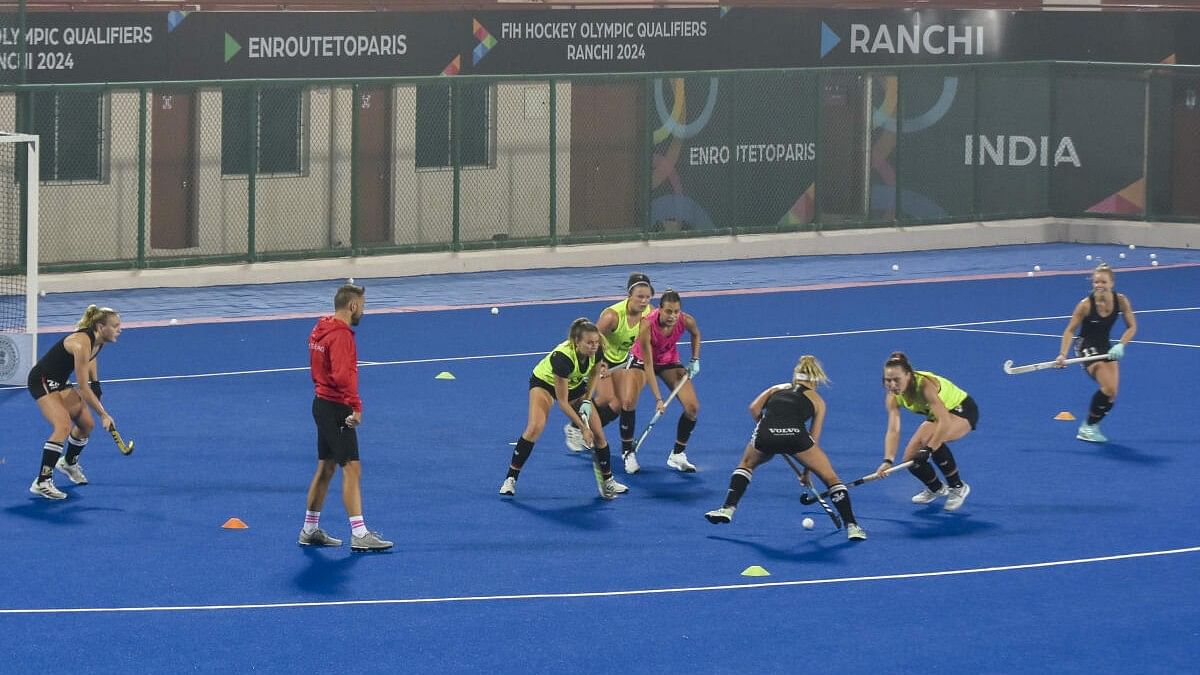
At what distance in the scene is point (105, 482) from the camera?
17828mm

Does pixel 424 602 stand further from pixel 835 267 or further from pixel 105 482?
pixel 835 267

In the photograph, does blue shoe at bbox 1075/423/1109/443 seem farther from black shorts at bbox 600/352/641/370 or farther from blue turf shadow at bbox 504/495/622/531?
blue turf shadow at bbox 504/495/622/531

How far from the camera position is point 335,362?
15.3m

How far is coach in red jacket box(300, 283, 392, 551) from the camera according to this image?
15289 mm

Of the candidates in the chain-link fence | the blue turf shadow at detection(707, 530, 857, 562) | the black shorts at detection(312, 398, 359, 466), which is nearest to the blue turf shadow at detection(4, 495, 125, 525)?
the black shorts at detection(312, 398, 359, 466)

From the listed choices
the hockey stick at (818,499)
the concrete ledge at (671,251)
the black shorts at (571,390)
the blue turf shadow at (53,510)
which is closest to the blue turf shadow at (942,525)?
the hockey stick at (818,499)

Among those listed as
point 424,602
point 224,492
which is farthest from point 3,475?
point 424,602

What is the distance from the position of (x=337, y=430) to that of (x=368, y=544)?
34.3 inches

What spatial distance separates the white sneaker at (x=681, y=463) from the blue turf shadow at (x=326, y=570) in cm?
390

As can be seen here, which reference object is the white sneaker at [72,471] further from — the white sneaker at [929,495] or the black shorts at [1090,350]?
the black shorts at [1090,350]

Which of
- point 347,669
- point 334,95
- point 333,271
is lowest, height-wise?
point 347,669

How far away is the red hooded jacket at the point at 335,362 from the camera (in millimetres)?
15289

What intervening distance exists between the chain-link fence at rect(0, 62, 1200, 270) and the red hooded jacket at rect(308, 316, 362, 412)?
14043 mm

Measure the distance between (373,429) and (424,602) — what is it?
6.29 meters
